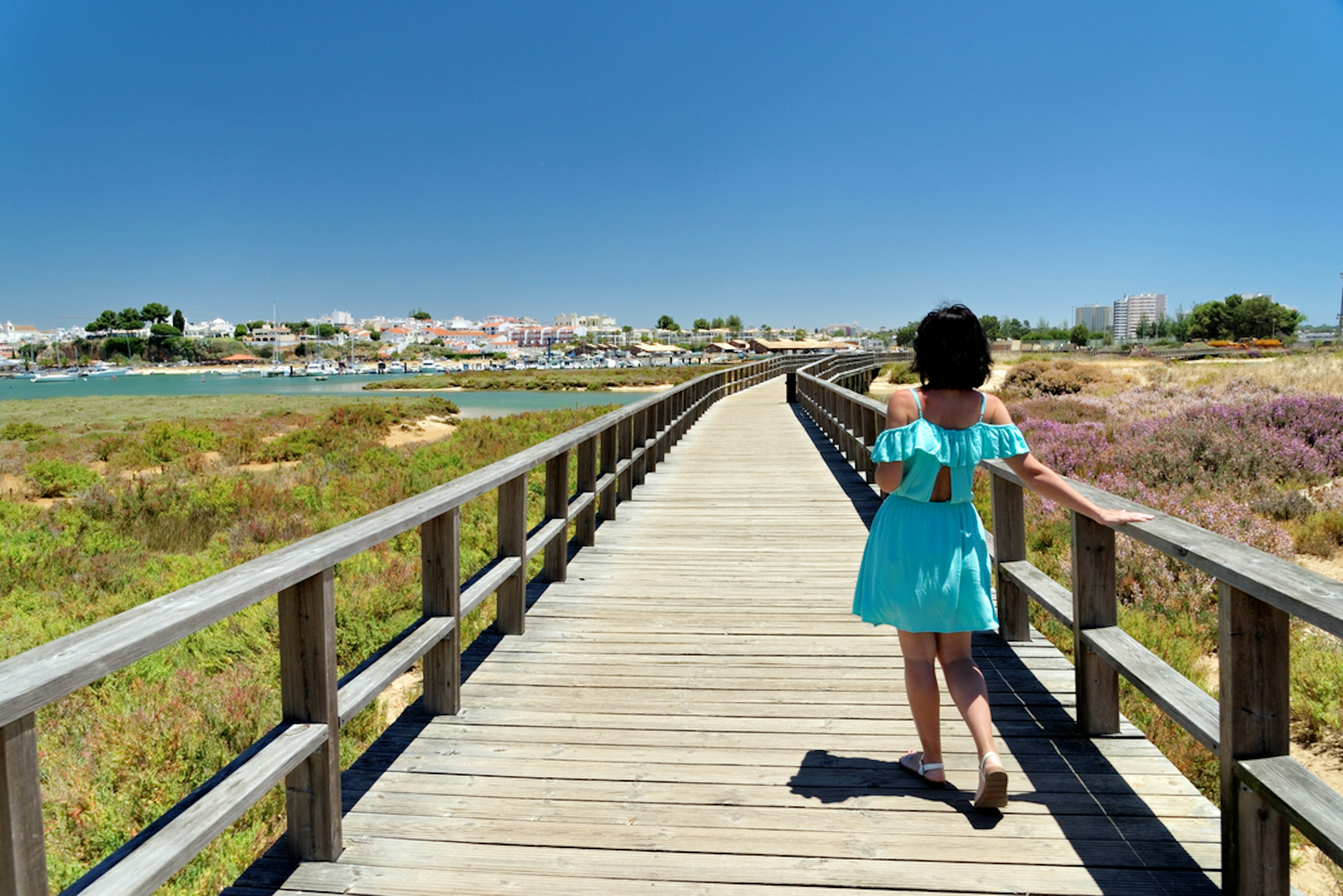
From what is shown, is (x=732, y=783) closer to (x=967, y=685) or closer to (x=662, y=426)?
(x=967, y=685)

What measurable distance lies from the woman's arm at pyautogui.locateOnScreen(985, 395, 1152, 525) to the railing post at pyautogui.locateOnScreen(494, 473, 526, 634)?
7.87 ft

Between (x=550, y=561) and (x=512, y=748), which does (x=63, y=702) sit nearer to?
(x=550, y=561)

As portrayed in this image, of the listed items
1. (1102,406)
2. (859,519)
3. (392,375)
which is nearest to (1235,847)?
(859,519)

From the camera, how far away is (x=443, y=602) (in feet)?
11.4

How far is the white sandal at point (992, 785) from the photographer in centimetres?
263

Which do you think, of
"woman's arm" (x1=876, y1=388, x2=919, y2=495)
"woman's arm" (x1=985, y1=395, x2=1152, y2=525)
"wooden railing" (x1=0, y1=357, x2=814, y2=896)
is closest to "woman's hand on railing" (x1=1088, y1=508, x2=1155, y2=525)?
"woman's arm" (x1=985, y1=395, x2=1152, y2=525)

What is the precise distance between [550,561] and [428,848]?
322cm

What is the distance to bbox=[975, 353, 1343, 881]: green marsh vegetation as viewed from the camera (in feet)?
14.9

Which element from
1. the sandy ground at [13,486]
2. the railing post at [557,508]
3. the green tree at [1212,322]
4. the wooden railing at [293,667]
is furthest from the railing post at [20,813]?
the green tree at [1212,322]

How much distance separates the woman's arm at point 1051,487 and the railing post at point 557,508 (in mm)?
3013

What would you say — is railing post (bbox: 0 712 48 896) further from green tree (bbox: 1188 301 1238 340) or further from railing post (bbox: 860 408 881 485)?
green tree (bbox: 1188 301 1238 340)

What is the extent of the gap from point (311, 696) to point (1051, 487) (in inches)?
93.4

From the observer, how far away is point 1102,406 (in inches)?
717

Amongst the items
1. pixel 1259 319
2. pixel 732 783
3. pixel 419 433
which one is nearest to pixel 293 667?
pixel 732 783
